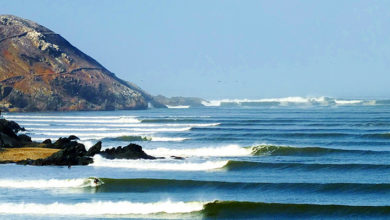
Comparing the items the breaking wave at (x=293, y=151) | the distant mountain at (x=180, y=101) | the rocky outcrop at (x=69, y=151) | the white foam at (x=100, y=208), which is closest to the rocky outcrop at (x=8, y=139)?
the rocky outcrop at (x=69, y=151)

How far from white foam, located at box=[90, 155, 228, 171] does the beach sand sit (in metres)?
2.71

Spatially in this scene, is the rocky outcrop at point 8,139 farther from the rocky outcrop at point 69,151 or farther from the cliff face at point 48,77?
the cliff face at point 48,77

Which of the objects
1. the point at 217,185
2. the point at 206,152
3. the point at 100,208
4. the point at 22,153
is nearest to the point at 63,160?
the point at 22,153

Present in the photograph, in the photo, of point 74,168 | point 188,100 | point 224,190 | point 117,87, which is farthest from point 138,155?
point 188,100

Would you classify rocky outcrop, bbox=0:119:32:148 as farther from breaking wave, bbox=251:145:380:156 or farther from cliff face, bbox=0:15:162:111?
cliff face, bbox=0:15:162:111

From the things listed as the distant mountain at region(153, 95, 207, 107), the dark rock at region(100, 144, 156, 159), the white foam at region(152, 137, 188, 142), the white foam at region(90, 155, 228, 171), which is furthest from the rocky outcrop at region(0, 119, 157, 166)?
Result: the distant mountain at region(153, 95, 207, 107)

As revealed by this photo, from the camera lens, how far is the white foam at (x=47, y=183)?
28.8 m

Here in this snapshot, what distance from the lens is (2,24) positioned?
15188 centimetres

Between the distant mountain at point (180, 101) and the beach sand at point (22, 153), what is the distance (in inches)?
5635

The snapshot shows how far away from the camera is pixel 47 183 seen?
1156 inches

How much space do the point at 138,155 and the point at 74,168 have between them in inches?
194

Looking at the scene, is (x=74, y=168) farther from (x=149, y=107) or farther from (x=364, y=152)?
(x=149, y=107)

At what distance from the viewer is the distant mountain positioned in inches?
7224

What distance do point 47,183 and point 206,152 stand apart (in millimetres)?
15760
